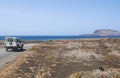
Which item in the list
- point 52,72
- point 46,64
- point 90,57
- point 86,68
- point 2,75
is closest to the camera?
point 2,75

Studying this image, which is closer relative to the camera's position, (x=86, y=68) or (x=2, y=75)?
(x=2, y=75)

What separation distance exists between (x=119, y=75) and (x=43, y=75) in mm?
7165

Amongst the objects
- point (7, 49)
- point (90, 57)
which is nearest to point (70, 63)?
point (90, 57)

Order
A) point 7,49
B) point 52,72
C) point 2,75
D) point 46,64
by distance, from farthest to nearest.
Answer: point 7,49, point 46,64, point 52,72, point 2,75

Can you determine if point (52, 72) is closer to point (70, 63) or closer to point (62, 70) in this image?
point (62, 70)

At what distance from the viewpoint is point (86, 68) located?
2822 centimetres

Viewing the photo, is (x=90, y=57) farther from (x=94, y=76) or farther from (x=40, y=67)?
(x=94, y=76)

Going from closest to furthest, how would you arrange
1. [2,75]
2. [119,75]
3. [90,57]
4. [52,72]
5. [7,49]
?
[119,75], [2,75], [52,72], [90,57], [7,49]

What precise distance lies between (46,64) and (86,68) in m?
4.93

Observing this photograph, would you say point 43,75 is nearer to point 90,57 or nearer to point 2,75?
point 2,75

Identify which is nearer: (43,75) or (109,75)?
(109,75)

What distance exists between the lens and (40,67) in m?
28.8

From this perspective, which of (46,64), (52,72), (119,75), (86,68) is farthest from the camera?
(46,64)

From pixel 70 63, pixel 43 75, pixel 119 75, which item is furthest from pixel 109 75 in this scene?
pixel 70 63
